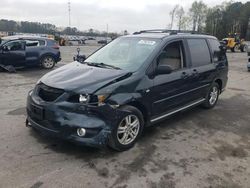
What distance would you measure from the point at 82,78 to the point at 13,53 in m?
8.49

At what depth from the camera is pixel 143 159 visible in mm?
3852

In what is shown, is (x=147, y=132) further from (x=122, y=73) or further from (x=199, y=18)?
(x=199, y=18)

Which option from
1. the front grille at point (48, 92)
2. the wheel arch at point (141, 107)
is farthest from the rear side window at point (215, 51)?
the front grille at point (48, 92)

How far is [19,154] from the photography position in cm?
383

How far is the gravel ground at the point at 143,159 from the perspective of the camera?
329 cm

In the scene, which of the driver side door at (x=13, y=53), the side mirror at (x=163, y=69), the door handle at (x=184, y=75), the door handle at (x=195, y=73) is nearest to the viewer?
the side mirror at (x=163, y=69)

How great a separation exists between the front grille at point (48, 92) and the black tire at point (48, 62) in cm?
871

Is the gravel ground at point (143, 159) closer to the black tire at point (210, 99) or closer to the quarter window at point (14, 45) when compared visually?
the black tire at point (210, 99)

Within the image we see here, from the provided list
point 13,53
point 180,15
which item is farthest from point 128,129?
point 180,15

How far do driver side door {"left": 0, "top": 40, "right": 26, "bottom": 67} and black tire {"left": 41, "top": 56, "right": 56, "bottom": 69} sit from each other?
1.00m

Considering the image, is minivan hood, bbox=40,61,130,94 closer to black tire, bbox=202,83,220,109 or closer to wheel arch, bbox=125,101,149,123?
wheel arch, bbox=125,101,149,123

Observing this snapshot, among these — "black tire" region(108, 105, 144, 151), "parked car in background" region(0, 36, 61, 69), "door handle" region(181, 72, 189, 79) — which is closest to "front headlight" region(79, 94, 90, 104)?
"black tire" region(108, 105, 144, 151)

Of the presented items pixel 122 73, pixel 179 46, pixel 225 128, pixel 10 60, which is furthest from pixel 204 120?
pixel 10 60

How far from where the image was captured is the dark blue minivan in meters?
3.66
